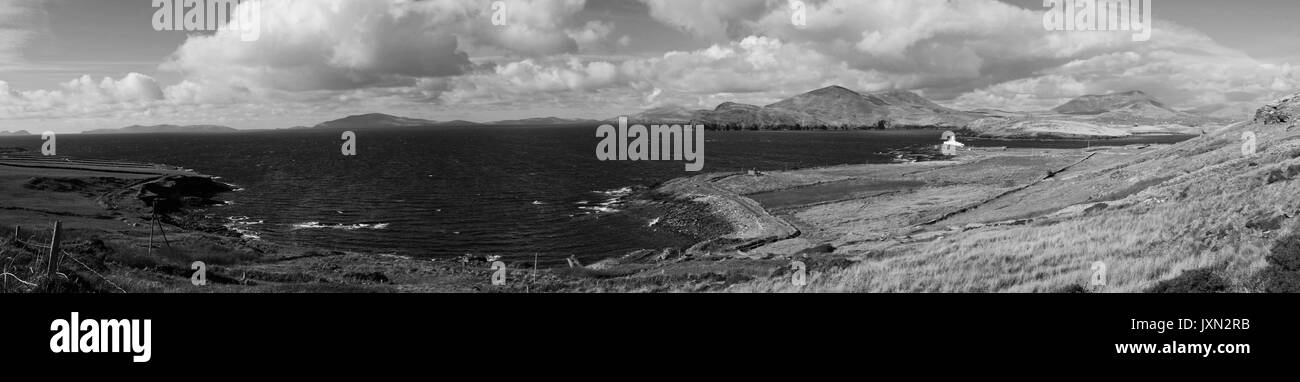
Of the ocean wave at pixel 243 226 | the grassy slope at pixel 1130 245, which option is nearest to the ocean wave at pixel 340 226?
the ocean wave at pixel 243 226

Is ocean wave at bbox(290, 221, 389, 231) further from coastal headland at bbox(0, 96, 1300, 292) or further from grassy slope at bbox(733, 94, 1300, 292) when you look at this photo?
grassy slope at bbox(733, 94, 1300, 292)

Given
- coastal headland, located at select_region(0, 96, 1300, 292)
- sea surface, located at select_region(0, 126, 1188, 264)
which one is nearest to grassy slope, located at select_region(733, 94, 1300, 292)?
coastal headland, located at select_region(0, 96, 1300, 292)

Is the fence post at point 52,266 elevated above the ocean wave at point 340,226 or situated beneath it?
elevated above

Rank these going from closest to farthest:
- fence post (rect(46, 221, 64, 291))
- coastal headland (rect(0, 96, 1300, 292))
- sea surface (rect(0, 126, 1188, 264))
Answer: fence post (rect(46, 221, 64, 291)) → coastal headland (rect(0, 96, 1300, 292)) → sea surface (rect(0, 126, 1188, 264))

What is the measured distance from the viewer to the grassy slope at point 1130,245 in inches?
734

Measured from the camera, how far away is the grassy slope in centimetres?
1866

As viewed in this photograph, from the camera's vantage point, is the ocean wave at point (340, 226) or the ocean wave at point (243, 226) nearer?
the ocean wave at point (243, 226)

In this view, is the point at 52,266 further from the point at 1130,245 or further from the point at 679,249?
the point at 679,249

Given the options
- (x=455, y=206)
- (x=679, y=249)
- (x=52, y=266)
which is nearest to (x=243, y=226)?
(x=455, y=206)

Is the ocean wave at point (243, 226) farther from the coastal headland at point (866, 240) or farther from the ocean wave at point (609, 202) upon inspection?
the ocean wave at point (609, 202)

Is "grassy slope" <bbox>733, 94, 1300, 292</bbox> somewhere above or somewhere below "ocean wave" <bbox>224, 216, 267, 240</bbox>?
above

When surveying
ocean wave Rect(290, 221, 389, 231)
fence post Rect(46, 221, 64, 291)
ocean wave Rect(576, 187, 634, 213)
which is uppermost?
fence post Rect(46, 221, 64, 291)
